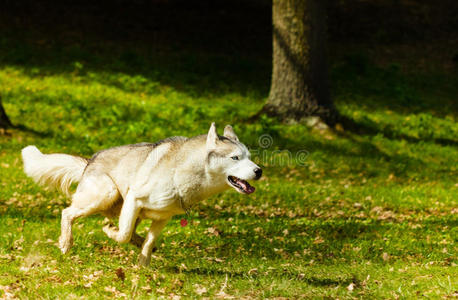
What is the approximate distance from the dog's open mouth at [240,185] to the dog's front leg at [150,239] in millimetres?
1102

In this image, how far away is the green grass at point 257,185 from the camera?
251 inches

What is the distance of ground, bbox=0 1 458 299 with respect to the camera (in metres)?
6.41

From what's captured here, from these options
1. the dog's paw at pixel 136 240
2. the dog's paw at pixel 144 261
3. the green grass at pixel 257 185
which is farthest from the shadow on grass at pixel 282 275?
the dog's paw at pixel 136 240

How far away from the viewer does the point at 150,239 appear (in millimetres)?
6613

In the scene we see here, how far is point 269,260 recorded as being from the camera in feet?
25.8

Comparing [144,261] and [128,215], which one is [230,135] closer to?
[128,215]

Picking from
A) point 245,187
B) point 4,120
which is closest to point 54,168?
point 245,187

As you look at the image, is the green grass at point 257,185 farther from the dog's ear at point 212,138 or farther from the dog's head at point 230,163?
the dog's ear at point 212,138

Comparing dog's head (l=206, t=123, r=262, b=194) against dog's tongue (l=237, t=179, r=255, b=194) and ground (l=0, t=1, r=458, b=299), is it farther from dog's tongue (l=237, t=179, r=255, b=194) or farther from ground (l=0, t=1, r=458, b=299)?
ground (l=0, t=1, r=458, b=299)

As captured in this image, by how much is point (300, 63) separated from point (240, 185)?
9079 mm

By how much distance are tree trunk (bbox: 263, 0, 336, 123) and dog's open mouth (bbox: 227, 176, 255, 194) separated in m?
8.80

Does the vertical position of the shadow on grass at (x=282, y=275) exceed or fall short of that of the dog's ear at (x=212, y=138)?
it falls short

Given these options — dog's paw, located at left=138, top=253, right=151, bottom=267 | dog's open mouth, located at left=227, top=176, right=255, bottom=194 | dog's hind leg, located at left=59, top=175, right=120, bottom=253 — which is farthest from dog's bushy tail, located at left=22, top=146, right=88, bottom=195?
dog's open mouth, located at left=227, top=176, right=255, bottom=194

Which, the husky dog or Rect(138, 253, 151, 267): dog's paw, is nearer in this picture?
the husky dog
